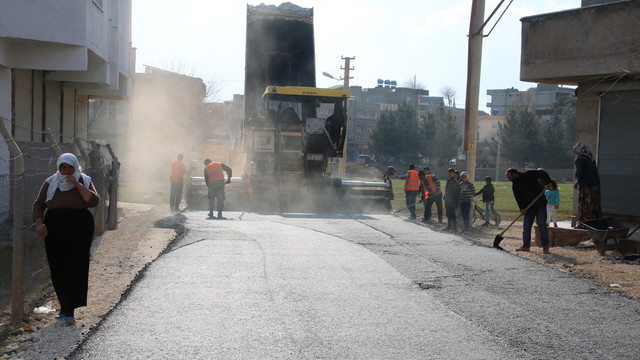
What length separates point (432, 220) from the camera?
1986 centimetres

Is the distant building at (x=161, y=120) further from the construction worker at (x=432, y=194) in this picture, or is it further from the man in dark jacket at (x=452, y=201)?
the man in dark jacket at (x=452, y=201)

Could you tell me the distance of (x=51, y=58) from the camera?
14.7 metres

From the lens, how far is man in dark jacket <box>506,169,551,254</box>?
40.2ft

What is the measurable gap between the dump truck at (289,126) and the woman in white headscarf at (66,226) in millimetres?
13468

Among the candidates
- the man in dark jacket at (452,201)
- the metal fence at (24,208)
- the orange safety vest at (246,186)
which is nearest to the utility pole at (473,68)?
the man in dark jacket at (452,201)

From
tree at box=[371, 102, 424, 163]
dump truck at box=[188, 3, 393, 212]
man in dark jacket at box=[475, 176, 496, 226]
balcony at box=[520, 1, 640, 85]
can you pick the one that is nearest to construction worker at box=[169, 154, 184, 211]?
dump truck at box=[188, 3, 393, 212]

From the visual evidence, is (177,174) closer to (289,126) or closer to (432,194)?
(289,126)

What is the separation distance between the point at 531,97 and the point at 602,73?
8238cm

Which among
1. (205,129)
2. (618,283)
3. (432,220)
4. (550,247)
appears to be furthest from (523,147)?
(618,283)

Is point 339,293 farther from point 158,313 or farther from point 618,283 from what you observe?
point 618,283

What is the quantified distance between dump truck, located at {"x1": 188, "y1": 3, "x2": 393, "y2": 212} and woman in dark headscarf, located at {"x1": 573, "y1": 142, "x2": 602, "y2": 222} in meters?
9.12

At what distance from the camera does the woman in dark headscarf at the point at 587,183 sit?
12258 mm

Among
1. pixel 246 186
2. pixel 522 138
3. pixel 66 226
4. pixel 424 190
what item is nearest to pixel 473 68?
pixel 424 190

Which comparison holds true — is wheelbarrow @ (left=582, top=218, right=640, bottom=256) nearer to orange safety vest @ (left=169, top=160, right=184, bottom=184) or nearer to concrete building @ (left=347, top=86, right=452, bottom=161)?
orange safety vest @ (left=169, top=160, right=184, bottom=184)
